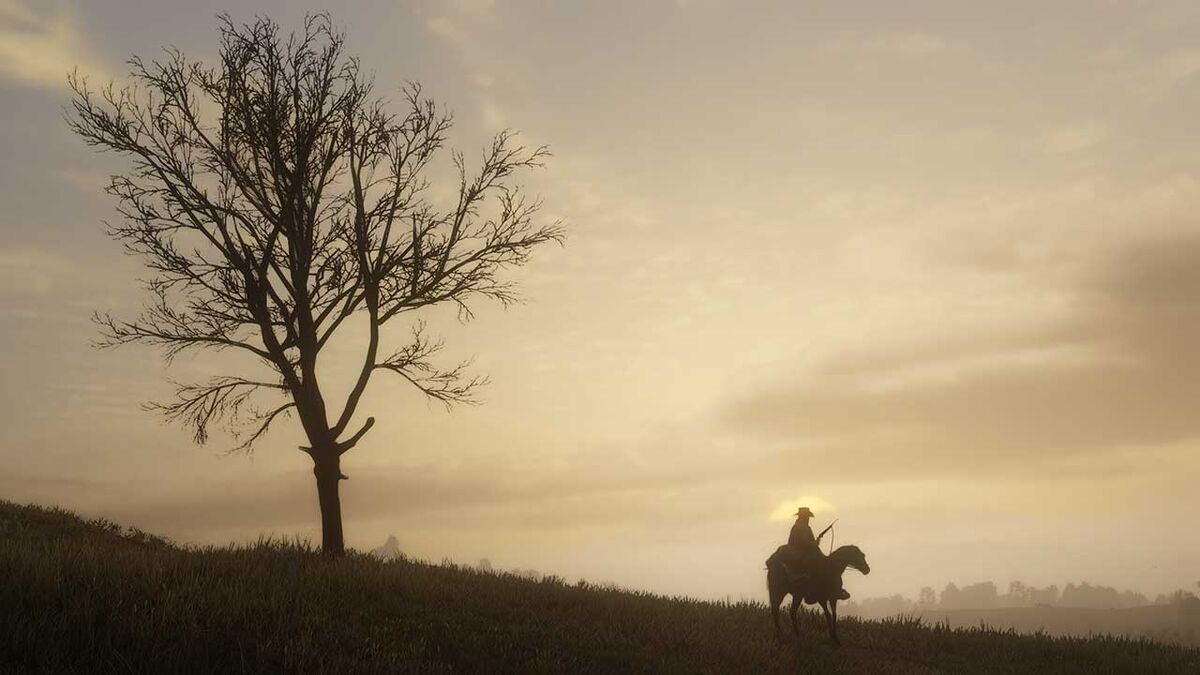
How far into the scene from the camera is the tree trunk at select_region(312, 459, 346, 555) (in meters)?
19.0

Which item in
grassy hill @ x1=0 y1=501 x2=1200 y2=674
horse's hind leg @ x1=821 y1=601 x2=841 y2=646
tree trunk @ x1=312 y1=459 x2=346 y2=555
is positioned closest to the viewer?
grassy hill @ x1=0 y1=501 x2=1200 y2=674

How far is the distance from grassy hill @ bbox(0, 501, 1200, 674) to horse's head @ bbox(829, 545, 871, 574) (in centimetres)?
139

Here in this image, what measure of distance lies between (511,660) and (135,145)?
46.2 ft

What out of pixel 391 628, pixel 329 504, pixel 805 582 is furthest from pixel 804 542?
pixel 329 504

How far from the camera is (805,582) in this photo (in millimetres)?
15555

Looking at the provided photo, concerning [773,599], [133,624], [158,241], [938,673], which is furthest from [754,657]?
[158,241]

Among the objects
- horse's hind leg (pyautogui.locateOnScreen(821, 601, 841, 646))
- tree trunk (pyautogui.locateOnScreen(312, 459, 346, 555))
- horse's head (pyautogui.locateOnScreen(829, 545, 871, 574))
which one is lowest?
horse's hind leg (pyautogui.locateOnScreen(821, 601, 841, 646))

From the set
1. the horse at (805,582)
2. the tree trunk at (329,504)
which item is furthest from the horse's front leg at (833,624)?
the tree trunk at (329,504)

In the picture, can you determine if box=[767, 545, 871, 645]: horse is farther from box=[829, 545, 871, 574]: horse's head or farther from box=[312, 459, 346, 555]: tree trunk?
box=[312, 459, 346, 555]: tree trunk

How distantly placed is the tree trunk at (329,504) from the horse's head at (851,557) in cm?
984

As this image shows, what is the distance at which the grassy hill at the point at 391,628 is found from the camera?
32.1 feet

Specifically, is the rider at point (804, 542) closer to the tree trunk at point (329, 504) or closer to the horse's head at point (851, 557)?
the horse's head at point (851, 557)

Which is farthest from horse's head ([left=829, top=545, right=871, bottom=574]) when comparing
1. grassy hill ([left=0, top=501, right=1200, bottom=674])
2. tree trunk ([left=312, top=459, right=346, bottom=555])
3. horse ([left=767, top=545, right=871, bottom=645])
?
tree trunk ([left=312, top=459, right=346, bottom=555])

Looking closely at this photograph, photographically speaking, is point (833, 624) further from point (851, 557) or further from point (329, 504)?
point (329, 504)
